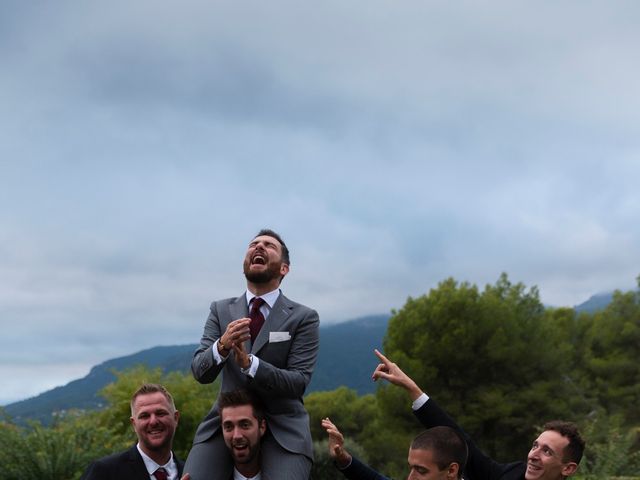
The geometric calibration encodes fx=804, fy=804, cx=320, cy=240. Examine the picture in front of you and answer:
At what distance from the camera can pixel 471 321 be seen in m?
36.6

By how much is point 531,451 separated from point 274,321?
2.21 metres

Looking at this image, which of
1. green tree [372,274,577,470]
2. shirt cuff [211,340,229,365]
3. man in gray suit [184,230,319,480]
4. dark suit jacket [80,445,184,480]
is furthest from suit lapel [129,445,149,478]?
green tree [372,274,577,470]

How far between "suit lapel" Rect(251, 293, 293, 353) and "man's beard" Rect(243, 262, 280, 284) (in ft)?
0.68

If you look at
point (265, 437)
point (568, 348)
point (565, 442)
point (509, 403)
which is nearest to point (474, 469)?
point (565, 442)

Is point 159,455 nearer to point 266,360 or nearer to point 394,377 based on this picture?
point 266,360

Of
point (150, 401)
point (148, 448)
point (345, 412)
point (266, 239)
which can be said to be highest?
point (345, 412)

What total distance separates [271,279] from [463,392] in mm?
31709

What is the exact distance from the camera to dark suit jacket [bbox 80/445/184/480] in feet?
Answer: 19.8

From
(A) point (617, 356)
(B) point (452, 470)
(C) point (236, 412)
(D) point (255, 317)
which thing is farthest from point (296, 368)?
(A) point (617, 356)

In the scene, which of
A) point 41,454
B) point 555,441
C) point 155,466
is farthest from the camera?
point 41,454

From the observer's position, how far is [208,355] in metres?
5.73

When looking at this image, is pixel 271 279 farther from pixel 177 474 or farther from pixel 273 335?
pixel 177 474

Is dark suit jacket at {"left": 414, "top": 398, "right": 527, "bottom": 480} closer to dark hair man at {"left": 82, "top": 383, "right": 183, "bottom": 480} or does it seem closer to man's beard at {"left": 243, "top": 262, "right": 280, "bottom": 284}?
man's beard at {"left": 243, "top": 262, "right": 280, "bottom": 284}

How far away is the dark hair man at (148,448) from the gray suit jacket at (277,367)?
26 cm
